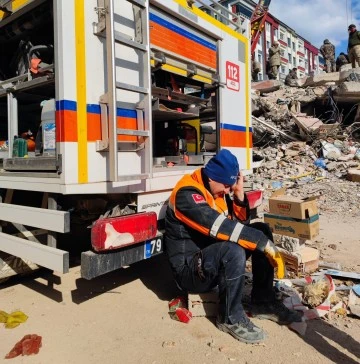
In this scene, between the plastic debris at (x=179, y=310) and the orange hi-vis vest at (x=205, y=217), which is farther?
the plastic debris at (x=179, y=310)

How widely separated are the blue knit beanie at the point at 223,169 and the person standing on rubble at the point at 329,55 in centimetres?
1669

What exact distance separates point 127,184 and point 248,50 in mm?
2531

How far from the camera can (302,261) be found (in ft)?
12.2

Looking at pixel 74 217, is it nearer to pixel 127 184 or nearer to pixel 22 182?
pixel 22 182

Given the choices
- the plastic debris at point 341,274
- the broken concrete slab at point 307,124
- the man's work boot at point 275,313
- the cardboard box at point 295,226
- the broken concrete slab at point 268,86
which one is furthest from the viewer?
the broken concrete slab at point 268,86

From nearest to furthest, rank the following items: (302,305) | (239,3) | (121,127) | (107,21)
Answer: (107,21) → (121,127) → (302,305) → (239,3)

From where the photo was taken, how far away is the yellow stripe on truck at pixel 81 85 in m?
2.61

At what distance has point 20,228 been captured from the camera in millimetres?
3199

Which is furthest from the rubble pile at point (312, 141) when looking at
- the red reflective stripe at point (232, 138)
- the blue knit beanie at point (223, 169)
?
the blue knit beanie at point (223, 169)

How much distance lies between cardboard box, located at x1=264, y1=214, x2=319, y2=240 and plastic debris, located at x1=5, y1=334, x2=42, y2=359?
281 centimetres

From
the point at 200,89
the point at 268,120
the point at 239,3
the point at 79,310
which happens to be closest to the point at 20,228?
the point at 79,310

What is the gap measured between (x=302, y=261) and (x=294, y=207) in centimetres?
66

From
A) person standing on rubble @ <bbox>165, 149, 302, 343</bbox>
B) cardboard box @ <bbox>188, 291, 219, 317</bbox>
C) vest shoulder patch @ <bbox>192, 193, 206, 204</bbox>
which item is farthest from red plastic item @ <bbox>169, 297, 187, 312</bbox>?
vest shoulder patch @ <bbox>192, 193, 206, 204</bbox>

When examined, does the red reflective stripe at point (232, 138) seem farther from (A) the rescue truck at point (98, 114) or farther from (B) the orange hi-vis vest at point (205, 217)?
(B) the orange hi-vis vest at point (205, 217)
